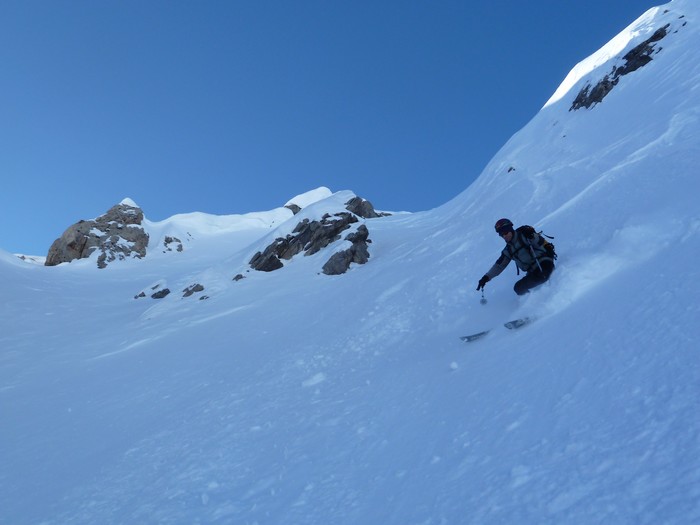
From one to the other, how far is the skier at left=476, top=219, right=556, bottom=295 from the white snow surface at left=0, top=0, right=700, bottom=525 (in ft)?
1.85

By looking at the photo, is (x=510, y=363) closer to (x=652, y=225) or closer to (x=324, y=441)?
(x=324, y=441)

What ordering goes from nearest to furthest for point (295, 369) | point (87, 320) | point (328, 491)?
1. point (328, 491)
2. point (295, 369)
3. point (87, 320)

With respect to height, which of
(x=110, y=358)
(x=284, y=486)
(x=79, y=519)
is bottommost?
(x=284, y=486)

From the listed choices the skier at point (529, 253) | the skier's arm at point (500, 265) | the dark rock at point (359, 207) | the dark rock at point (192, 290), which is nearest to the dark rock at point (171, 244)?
the dark rock at point (359, 207)

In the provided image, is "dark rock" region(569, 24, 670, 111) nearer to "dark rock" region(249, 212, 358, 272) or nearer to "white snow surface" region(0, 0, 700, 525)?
"white snow surface" region(0, 0, 700, 525)

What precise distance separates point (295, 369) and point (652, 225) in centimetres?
725

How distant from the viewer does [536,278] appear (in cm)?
772

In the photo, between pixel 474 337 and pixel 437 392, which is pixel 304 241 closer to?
pixel 474 337

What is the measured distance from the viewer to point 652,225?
675 centimetres

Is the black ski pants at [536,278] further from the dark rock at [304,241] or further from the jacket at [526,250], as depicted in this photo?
the dark rock at [304,241]

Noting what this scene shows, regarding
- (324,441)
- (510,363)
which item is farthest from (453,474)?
(324,441)

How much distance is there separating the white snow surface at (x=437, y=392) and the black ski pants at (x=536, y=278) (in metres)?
0.50

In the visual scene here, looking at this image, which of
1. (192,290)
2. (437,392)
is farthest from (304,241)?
(437,392)

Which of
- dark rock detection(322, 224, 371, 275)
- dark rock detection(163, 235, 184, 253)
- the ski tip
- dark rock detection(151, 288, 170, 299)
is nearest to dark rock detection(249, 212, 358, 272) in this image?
dark rock detection(322, 224, 371, 275)
